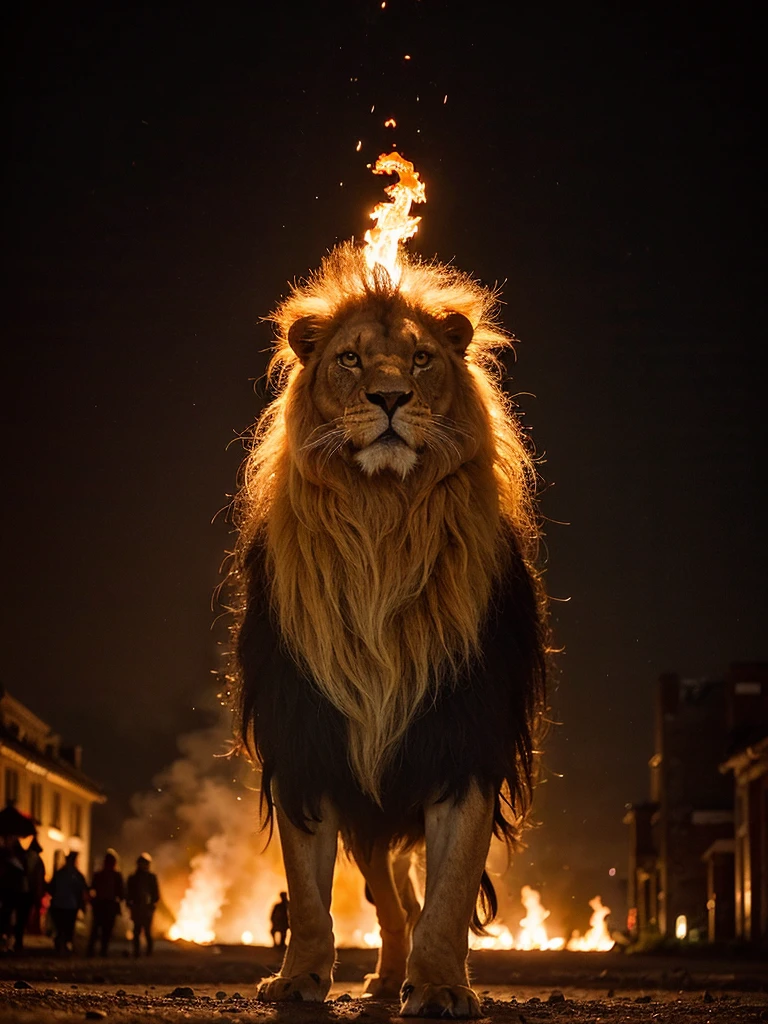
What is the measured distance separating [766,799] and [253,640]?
32273 millimetres

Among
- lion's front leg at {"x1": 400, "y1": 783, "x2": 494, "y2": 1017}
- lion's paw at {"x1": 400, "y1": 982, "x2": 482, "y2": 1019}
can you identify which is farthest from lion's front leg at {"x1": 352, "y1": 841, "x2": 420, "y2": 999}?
lion's paw at {"x1": 400, "y1": 982, "x2": 482, "y2": 1019}

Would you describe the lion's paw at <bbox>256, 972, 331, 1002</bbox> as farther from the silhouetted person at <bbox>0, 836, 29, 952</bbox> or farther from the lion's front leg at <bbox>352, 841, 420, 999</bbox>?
the silhouetted person at <bbox>0, 836, 29, 952</bbox>

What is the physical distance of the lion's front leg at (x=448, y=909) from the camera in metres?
7.21

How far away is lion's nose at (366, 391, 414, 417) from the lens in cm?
771

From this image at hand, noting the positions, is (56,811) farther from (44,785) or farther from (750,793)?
(750,793)

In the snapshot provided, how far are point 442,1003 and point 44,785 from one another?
149 feet

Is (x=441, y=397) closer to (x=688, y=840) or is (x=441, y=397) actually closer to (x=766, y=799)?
(x=766, y=799)

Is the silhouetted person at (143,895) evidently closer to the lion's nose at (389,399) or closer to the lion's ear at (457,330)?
the lion's ear at (457,330)

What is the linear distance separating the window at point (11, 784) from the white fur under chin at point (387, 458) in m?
38.3

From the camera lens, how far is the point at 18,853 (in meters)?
18.4

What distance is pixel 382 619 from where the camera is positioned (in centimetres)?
782

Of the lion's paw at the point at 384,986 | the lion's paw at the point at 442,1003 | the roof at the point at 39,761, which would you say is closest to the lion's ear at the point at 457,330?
the lion's paw at the point at 442,1003

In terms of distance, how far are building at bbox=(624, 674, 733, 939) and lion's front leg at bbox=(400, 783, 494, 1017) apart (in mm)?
41737

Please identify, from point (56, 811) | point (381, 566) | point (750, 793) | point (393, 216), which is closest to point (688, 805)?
point (750, 793)
